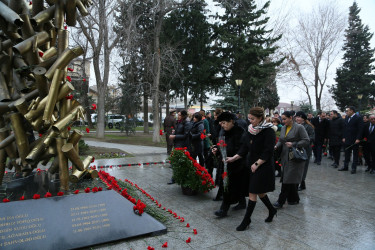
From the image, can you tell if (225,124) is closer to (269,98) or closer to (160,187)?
(160,187)

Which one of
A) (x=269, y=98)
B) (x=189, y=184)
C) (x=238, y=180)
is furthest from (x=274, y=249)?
(x=269, y=98)

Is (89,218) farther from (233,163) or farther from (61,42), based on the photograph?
(61,42)

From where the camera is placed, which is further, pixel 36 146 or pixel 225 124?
pixel 225 124

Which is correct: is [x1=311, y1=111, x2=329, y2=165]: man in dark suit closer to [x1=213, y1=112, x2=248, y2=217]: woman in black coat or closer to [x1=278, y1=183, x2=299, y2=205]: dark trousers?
[x1=278, y1=183, x2=299, y2=205]: dark trousers

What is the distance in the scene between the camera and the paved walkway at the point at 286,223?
3.72 meters

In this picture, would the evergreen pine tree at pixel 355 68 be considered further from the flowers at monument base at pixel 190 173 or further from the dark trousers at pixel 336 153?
the flowers at monument base at pixel 190 173

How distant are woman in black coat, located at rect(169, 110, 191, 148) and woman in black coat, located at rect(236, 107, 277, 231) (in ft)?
9.08

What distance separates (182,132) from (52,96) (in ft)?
11.4

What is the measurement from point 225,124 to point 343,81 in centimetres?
3715

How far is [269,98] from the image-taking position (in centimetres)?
3941

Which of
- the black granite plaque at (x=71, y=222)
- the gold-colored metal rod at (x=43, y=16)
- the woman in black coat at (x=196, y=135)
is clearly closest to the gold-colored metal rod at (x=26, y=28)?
the gold-colored metal rod at (x=43, y=16)

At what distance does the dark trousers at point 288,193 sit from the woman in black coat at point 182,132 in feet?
8.42

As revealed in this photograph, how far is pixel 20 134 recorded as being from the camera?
4.30 meters

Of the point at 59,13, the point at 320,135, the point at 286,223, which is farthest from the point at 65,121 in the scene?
the point at 320,135
